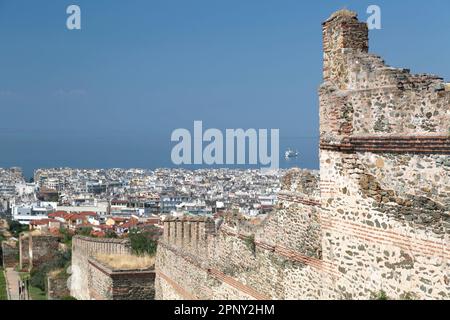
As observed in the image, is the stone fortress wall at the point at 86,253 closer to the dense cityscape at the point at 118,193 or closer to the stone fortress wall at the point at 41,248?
the stone fortress wall at the point at 41,248

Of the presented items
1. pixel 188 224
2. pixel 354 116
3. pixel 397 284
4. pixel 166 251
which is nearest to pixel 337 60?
pixel 354 116

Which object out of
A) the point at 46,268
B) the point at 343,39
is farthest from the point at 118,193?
the point at 343,39

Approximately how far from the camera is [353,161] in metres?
7.66

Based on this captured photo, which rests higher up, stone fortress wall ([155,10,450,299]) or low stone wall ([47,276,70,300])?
stone fortress wall ([155,10,450,299])

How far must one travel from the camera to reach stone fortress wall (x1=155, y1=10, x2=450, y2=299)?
21.7 feet

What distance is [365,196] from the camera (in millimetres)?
7469

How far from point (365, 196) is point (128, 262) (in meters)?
9.29

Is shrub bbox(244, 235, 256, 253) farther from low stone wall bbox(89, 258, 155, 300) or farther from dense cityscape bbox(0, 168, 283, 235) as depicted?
dense cityscape bbox(0, 168, 283, 235)

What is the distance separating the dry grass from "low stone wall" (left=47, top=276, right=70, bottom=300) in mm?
3372

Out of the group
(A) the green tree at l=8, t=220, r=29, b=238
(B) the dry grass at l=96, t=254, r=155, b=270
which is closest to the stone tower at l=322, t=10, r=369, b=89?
(B) the dry grass at l=96, t=254, r=155, b=270

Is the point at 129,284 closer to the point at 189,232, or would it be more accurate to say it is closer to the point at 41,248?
the point at 189,232

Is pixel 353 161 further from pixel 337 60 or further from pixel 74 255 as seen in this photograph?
pixel 74 255

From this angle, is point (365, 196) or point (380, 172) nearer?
point (380, 172)
